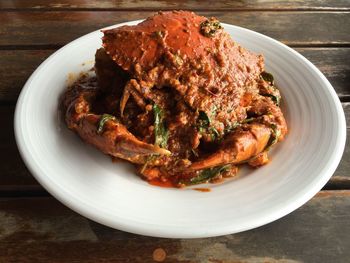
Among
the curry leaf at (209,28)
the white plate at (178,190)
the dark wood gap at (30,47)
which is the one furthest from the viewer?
the dark wood gap at (30,47)

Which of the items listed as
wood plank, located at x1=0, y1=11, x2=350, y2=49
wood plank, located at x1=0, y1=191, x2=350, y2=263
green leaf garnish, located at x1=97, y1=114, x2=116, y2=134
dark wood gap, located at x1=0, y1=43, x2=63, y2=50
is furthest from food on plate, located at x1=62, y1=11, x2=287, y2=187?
wood plank, located at x1=0, y1=11, x2=350, y2=49

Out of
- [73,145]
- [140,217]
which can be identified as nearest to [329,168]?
[140,217]

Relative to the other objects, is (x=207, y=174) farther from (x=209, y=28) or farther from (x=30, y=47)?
(x=30, y=47)

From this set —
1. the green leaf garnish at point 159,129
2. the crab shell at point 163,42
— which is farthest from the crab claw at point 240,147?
the crab shell at point 163,42

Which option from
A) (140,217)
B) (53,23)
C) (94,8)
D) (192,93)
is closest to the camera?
(140,217)

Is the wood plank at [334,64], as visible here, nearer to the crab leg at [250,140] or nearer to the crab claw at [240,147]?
the crab leg at [250,140]

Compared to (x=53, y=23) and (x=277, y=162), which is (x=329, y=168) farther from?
(x=53, y=23)

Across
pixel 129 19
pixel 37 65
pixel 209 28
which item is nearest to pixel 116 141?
pixel 209 28
